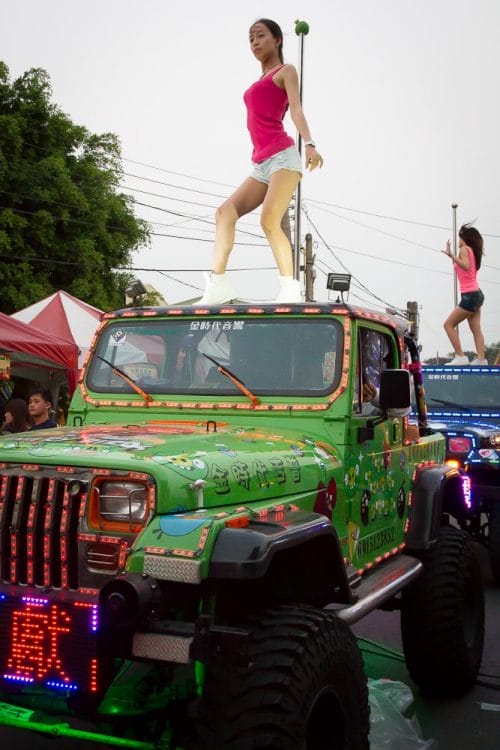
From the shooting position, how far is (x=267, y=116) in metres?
5.98

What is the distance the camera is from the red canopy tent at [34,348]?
1059 cm

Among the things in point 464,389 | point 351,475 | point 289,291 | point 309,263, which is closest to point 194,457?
point 351,475

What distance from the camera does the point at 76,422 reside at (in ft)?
14.9

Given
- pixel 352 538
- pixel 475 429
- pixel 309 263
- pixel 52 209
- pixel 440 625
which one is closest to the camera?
pixel 352 538

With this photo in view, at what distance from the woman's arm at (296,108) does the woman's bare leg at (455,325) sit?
4.35m

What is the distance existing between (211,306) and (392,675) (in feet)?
8.77

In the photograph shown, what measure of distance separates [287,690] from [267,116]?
14.3ft

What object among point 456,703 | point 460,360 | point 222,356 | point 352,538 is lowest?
point 456,703

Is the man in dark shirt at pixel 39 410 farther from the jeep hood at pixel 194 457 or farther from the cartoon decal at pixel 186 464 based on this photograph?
the cartoon decal at pixel 186 464

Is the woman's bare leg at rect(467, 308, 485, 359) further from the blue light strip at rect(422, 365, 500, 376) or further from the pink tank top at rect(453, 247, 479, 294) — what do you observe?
the blue light strip at rect(422, 365, 500, 376)

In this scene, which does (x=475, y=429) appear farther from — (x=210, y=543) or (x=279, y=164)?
(x=210, y=543)

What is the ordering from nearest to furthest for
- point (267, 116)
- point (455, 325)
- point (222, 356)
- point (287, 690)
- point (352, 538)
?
point (287, 690) → point (352, 538) → point (222, 356) → point (267, 116) → point (455, 325)

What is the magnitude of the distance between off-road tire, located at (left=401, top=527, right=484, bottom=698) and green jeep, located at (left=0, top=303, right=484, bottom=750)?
0.36 meters

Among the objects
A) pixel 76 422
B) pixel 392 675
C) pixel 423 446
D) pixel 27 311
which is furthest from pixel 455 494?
pixel 27 311
